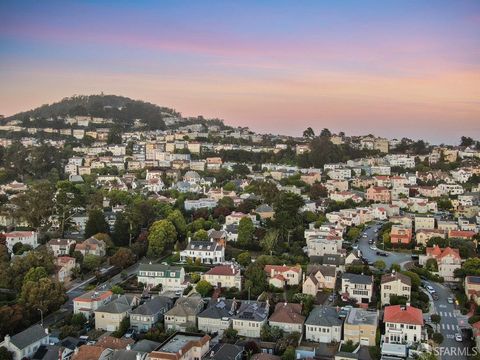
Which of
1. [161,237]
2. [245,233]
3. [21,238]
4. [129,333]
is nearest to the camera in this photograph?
[129,333]

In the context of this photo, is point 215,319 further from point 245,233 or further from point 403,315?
point 245,233

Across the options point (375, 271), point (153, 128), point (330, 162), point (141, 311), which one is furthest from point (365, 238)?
point (153, 128)

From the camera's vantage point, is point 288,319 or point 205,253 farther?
Answer: point 205,253

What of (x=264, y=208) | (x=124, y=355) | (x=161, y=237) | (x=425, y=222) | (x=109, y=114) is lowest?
(x=124, y=355)

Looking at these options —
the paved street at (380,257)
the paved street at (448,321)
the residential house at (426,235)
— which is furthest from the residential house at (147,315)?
the residential house at (426,235)

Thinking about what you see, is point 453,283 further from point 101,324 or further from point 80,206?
point 80,206

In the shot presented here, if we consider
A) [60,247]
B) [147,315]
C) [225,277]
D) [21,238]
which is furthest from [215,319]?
[21,238]

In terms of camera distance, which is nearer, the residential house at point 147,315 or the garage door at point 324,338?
the garage door at point 324,338

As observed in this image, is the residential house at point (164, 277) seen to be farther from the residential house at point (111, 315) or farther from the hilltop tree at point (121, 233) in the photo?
the hilltop tree at point (121, 233)
